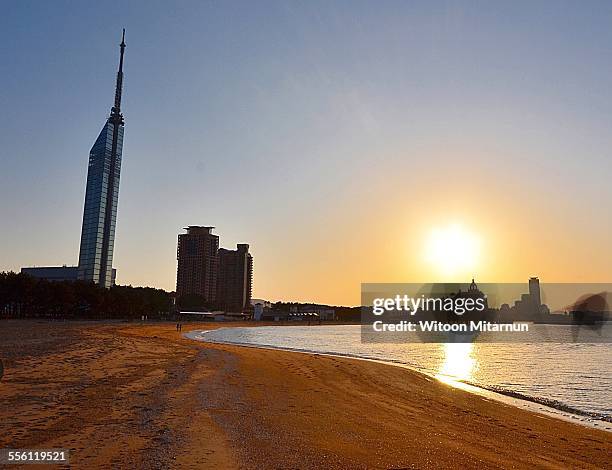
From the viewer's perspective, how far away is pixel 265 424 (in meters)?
14.5

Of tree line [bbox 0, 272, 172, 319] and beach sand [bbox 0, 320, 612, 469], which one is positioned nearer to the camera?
beach sand [bbox 0, 320, 612, 469]

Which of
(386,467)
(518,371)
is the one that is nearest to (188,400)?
(386,467)

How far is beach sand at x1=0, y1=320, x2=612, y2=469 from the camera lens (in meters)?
11.1

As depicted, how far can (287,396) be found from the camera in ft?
67.9

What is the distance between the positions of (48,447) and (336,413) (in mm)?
9299

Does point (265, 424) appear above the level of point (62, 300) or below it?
below

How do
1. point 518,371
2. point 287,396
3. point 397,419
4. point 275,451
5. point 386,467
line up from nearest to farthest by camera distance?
point 386,467, point 275,451, point 397,419, point 287,396, point 518,371

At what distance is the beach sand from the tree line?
97.3 meters

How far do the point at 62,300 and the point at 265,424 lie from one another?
402ft

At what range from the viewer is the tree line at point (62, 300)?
11031 cm

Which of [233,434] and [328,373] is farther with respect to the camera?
[328,373]

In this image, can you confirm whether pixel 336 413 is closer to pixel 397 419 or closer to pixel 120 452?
pixel 397 419

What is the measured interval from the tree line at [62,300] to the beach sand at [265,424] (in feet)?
319

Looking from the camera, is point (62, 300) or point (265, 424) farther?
point (62, 300)
